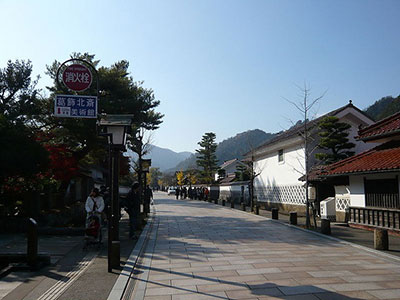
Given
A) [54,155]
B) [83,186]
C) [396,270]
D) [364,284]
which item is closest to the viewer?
[364,284]

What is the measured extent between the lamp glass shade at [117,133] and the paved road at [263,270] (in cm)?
303

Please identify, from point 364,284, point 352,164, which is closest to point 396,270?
point 364,284

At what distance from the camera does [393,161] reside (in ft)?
37.2

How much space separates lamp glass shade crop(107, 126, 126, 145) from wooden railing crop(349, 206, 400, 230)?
32.1 ft

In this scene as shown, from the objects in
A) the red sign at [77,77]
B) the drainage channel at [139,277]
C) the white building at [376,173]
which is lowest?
the drainage channel at [139,277]

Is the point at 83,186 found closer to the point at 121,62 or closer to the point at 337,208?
the point at 121,62

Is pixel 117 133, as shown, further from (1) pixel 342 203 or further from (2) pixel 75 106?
(1) pixel 342 203

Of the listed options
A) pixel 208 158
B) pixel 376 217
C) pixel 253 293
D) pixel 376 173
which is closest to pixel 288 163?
pixel 376 217

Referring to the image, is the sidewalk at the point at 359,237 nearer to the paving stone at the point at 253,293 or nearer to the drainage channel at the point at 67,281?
the paving stone at the point at 253,293

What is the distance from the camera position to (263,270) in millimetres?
6961

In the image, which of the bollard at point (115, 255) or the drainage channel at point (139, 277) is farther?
the bollard at point (115, 255)

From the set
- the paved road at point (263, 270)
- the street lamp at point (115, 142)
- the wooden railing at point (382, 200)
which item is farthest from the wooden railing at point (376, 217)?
the street lamp at point (115, 142)

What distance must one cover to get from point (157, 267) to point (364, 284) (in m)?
4.29

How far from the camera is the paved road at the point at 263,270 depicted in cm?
553
